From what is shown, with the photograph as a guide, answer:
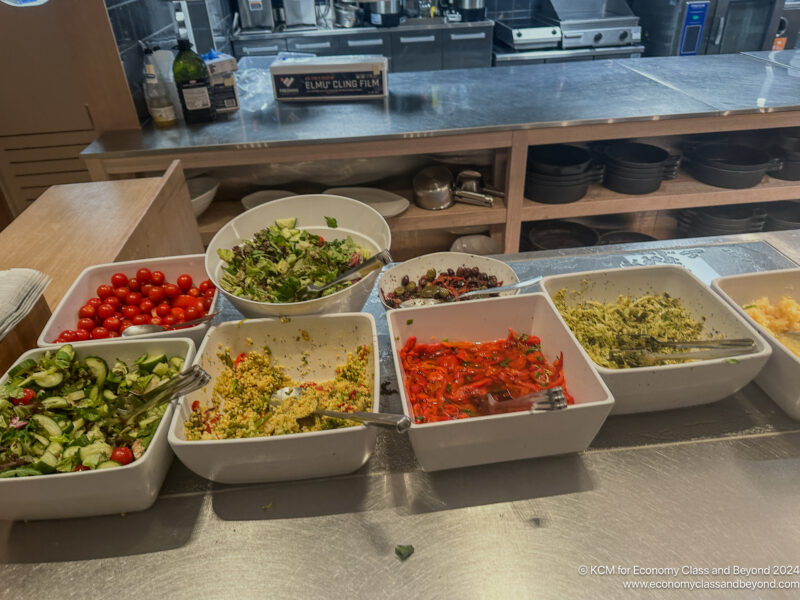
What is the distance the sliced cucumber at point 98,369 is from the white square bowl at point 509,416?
48 cm

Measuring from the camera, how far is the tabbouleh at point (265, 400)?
0.80 metres

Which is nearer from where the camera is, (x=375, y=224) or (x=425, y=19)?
(x=375, y=224)

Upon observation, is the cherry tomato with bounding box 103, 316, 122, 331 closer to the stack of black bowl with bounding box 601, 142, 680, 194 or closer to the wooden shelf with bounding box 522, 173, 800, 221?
the wooden shelf with bounding box 522, 173, 800, 221

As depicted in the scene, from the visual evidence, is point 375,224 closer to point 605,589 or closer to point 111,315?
point 111,315

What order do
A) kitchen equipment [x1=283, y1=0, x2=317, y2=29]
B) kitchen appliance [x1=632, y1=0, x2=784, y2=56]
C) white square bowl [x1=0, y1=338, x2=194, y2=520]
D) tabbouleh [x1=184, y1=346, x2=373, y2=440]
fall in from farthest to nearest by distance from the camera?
1. kitchen equipment [x1=283, y1=0, x2=317, y2=29]
2. kitchen appliance [x1=632, y1=0, x2=784, y2=56]
3. tabbouleh [x1=184, y1=346, x2=373, y2=440]
4. white square bowl [x1=0, y1=338, x2=194, y2=520]

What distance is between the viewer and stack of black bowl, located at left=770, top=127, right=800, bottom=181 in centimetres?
259

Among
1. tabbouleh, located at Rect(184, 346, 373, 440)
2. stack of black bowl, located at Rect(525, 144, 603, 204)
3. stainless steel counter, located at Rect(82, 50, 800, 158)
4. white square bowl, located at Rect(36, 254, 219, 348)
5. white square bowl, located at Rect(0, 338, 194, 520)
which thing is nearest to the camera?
white square bowl, located at Rect(0, 338, 194, 520)

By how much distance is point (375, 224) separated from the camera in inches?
48.3

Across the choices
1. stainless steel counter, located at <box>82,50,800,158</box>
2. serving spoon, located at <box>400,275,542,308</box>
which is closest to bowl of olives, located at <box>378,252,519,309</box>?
serving spoon, located at <box>400,275,542,308</box>

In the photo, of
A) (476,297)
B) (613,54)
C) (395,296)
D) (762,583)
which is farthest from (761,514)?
(613,54)

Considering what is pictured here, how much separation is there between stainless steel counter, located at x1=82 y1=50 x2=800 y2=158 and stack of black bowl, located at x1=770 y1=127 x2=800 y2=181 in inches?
9.6

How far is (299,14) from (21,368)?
165 inches

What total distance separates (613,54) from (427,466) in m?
4.44

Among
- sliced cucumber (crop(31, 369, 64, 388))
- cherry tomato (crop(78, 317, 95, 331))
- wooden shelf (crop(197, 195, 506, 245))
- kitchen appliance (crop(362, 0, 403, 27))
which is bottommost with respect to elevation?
wooden shelf (crop(197, 195, 506, 245))
